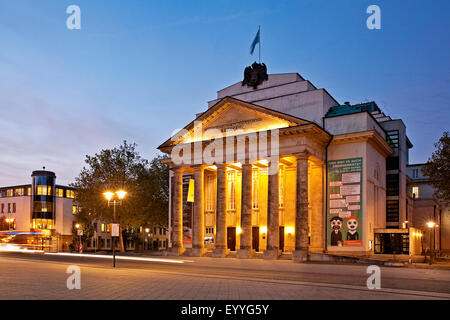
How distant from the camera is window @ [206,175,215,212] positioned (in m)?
56.9

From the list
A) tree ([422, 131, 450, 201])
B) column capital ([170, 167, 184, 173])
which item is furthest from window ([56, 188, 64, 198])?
tree ([422, 131, 450, 201])

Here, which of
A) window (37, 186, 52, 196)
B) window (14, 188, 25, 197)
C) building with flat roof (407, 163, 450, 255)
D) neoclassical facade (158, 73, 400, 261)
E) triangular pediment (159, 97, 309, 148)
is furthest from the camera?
window (14, 188, 25, 197)

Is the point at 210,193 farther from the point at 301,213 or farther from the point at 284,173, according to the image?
the point at 301,213

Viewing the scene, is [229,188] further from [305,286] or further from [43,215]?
[43,215]

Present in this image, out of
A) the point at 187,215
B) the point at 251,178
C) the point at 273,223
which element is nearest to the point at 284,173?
the point at 251,178

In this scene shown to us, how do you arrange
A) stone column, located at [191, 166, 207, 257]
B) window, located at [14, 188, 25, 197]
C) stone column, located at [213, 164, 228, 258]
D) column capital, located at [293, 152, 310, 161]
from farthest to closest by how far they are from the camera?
window, located at [14, 188, 25, 197]
stone column, located at [191, 166, 207, 257]
stone column, located at [213, 164, 228, 258]
column capital, located at [293, 152, 310, 161]

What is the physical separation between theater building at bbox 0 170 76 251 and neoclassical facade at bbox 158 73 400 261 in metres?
62.7

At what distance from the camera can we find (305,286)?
1895cm

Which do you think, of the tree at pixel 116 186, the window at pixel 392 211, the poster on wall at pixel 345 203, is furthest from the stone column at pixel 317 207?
the tree at pixel 116 186

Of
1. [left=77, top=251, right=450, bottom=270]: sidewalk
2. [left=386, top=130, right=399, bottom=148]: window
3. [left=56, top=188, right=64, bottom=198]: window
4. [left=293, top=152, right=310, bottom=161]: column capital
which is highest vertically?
[left=386, top=130, right=399, bottom=148]: window

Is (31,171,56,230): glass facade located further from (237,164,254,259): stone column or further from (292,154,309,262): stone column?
(292,154,309,262): stone column

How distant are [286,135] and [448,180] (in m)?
17.5

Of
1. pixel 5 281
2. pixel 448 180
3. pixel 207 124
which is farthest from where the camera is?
pixel 207 124

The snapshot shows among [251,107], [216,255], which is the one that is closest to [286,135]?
[251,107]
